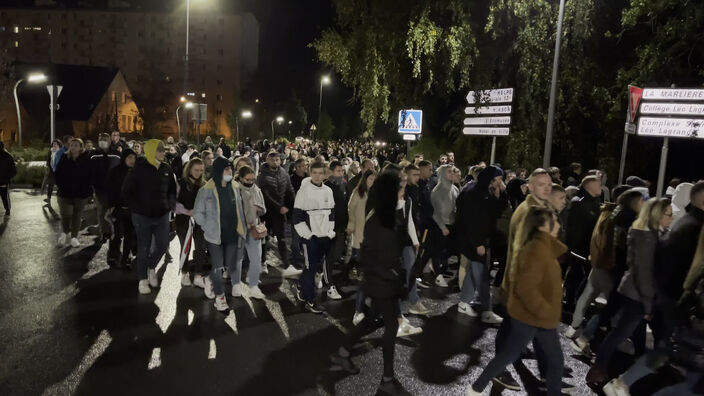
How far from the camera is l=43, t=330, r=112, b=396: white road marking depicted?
4.80m

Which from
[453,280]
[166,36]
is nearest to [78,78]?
[166,36]

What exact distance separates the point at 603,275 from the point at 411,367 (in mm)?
2271

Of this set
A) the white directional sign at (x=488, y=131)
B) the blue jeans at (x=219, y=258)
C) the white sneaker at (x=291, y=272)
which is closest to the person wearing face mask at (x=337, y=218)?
the white sneaker at (x=291, y=272)

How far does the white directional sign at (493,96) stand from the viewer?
13098 mm

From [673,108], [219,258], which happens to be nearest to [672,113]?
[673,108]

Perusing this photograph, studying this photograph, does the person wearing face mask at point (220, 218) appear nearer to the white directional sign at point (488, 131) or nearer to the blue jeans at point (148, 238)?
the blue jeans at point (148, 238)

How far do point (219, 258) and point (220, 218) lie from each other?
0.51 meters

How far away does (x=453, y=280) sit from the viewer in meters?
9.30

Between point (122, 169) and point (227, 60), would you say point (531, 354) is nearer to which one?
point (122, 169)

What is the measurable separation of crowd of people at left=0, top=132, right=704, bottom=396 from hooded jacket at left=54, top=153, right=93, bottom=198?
0.02 meters

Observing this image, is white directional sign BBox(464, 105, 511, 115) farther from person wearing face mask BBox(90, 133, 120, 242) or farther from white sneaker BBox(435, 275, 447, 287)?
person wearing face mask BBox(90, 133, 120, 242)

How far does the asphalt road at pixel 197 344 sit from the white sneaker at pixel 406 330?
10 cm

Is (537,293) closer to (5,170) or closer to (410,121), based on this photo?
(410,121)

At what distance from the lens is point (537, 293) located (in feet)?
14.5
